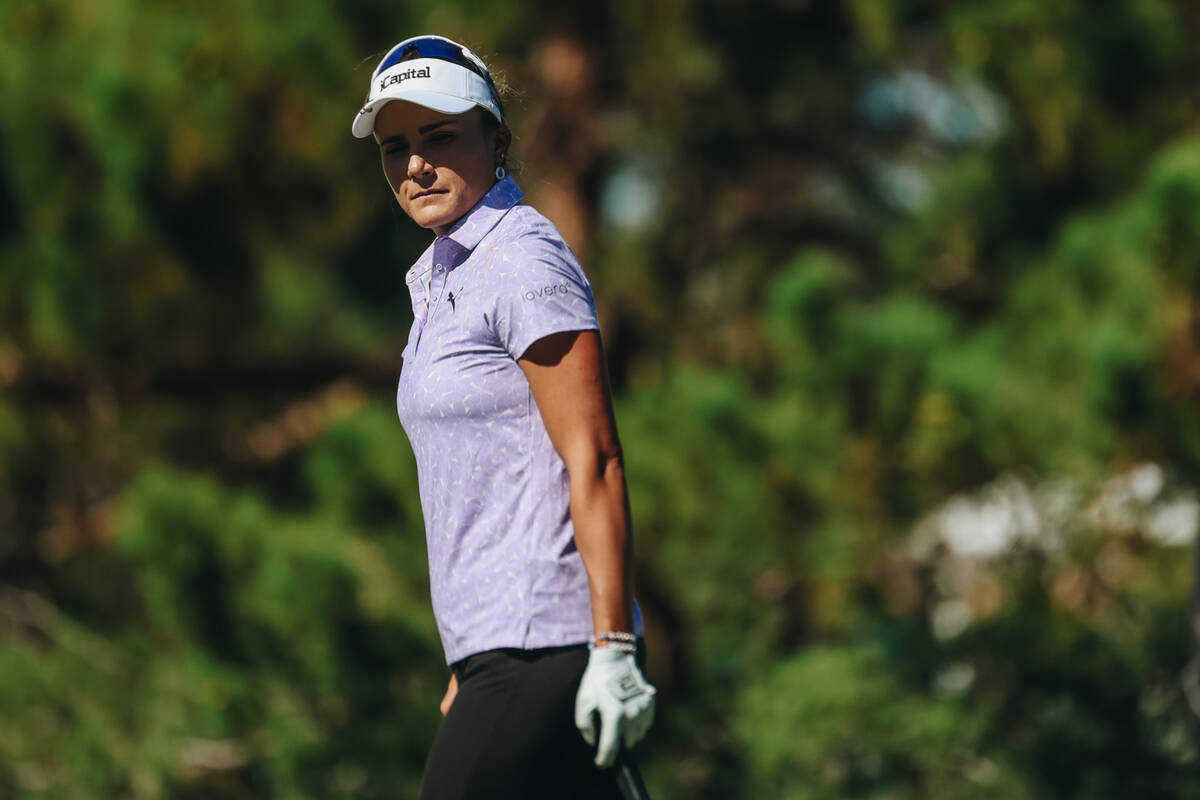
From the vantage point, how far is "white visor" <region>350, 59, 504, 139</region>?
1896 millimetres

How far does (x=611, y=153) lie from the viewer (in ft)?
22.2

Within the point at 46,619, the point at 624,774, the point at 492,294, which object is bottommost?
the point at 46,619

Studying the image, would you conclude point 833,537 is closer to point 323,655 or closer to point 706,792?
point 706,792

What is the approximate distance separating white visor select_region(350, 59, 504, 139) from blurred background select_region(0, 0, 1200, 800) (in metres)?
2.63

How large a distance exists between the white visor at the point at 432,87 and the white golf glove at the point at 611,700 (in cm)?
71

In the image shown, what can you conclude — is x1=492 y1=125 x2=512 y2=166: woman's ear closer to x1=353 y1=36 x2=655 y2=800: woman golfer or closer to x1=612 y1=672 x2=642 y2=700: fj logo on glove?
x1=353 y1=36 x2=655 y2=800: woman golfer

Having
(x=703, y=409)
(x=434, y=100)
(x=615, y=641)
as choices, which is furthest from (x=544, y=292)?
(x=703, y=409)

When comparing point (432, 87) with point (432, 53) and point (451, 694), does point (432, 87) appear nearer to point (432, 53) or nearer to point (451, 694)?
point (432, 53)

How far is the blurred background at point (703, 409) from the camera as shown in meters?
5.49

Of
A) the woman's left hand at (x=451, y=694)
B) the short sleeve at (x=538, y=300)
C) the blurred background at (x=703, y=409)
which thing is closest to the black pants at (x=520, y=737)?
the woman's left hand at (x=451, y=694)

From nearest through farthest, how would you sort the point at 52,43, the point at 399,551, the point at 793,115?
the point at 399,551
the point at 52,43
the point at 793,115

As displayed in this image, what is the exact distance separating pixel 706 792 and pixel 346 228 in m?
3.27

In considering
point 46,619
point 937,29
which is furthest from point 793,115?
point 46,619

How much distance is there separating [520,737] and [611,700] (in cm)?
15
